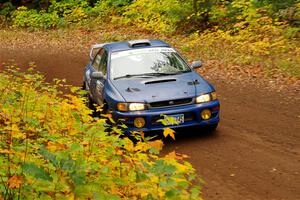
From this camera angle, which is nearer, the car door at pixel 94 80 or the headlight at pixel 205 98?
the headlight at pixel 205 98

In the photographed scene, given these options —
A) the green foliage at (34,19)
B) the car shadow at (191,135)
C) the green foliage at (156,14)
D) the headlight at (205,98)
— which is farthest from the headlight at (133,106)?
the green foliage at (34,19)

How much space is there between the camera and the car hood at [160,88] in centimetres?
769

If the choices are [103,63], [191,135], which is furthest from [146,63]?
[191,135]

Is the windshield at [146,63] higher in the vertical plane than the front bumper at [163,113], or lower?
higher

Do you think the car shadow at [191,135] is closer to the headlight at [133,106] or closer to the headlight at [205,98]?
the headlight at [205,98]

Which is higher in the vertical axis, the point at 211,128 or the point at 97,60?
the point at 97,60

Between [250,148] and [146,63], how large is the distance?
2.70m

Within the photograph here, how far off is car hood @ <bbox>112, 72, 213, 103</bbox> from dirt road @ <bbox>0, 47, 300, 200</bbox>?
0.87 meters

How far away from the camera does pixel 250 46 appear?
52.4 feet

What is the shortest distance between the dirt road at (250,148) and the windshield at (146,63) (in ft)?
4.45

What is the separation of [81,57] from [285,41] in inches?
357

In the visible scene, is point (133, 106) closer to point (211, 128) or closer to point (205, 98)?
point (205, 98)

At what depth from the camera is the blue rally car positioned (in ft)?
25.1

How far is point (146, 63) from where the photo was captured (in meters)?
8.77
